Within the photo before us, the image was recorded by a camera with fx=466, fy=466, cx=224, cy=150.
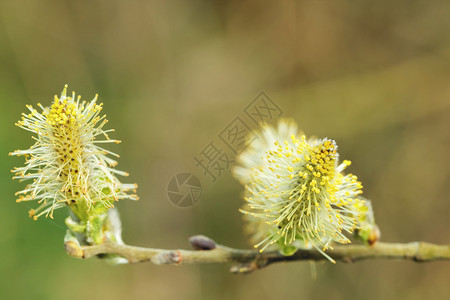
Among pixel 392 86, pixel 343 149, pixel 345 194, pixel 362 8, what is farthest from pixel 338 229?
pixel 362 8

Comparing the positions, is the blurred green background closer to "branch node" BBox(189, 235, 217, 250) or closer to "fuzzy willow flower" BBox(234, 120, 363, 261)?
"branch node" BBox(189, 235, 217, 250)

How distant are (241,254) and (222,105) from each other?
237cm

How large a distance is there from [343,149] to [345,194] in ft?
6.53

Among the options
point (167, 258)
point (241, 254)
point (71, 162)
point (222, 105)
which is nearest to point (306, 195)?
point (241, 254)

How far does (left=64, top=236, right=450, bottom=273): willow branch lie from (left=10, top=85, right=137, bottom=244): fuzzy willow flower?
135 mm

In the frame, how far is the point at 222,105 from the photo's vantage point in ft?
12.9

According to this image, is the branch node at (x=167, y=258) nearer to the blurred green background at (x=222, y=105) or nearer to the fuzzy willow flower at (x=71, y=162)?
the fuzzy willow flower at (x=71, y=162)

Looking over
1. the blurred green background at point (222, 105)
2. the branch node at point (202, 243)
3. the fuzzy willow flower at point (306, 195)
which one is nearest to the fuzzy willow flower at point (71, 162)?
the branch node at point (202, 243)

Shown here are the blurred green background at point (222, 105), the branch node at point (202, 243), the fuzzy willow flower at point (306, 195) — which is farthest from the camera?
the blurred green background at point (222, 105)

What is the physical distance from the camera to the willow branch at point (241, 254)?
5.17 feet

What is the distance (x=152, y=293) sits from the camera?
365cm

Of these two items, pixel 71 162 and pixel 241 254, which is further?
pixel 241 254

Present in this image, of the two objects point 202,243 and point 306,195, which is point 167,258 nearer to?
point 202,243

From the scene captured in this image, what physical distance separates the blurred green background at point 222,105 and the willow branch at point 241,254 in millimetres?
1609
